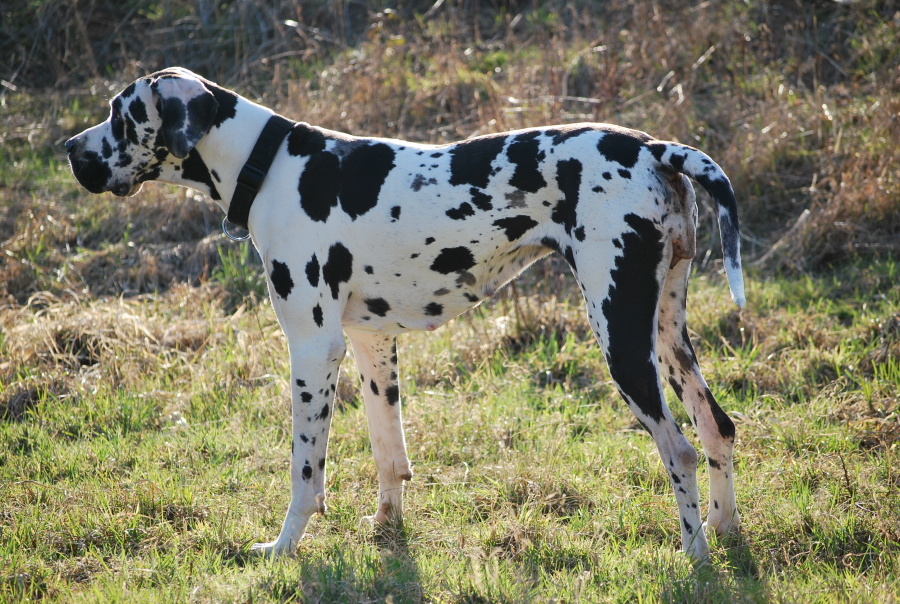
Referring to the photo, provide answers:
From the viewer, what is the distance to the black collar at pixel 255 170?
3.58 meters

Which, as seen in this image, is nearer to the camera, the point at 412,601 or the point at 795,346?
the point at 412,601

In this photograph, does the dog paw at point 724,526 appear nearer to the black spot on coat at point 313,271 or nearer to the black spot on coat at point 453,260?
the black spot on coat at point 453,260

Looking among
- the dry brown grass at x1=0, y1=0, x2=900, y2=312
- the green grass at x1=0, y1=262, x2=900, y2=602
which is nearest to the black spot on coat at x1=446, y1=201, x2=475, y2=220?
the green grass at x1=0, y1=262, x2=900, y2=602

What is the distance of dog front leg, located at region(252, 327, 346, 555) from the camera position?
3.54 m

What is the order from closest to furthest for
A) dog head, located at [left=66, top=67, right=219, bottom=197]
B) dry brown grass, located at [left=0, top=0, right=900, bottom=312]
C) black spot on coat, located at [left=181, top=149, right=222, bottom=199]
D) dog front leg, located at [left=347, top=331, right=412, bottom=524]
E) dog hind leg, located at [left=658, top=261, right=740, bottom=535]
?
dog hind leg, located at [left=658, top=261, right=740, bottom=535]
dog head, located at [left=66, top=67, right=219, bottom=197]
black spot on coat, located at [left=181, top=149, right=222, bottom=199]
dog front leg, located at [left=347, top=331, right=412, bottom=524]
dry brown grass, located at [left=0, top=0, right=900, bottom=312]

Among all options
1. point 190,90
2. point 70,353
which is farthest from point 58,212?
point 190,90

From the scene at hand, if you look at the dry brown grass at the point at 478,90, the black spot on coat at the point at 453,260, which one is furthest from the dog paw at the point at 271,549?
the dry brown grass at the point at 478,90

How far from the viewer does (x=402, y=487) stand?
12.8 ft

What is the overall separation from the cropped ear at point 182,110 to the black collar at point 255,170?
0.77 ft

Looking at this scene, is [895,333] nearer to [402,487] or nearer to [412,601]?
[402,487]

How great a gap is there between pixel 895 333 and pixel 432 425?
269 cm

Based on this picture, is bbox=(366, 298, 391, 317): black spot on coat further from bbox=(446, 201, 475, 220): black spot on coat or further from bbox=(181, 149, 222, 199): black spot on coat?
bbox=(181, 149, 222, 199): black spot on coat

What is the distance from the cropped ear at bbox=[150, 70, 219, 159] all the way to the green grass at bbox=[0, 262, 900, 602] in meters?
1.58

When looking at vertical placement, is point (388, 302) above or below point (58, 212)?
above
